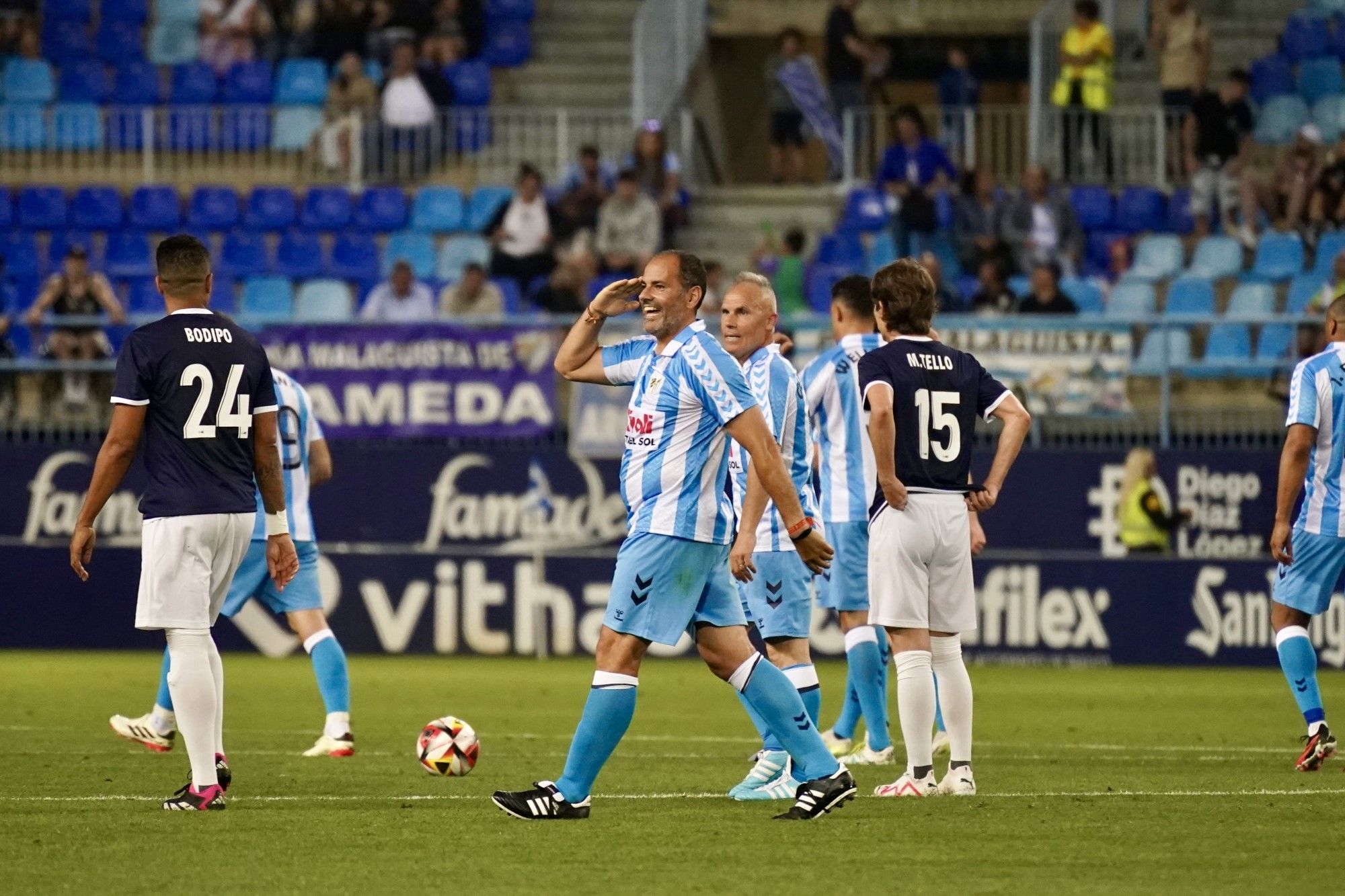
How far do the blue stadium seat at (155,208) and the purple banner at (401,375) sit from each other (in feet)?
16.6

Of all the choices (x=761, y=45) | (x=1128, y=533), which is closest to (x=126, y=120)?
(x=761, y=45)

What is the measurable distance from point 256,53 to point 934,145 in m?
8.67

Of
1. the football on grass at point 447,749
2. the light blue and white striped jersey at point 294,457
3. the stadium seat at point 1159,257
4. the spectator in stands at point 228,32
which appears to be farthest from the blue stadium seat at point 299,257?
the football on grass at point 447,749

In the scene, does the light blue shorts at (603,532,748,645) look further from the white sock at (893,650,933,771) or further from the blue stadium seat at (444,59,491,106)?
the blue stadium seat at (444,59,491,106)

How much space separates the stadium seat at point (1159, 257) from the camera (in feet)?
73.0

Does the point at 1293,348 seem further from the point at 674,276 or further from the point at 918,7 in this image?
the point at 674,276

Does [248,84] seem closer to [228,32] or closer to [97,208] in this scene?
[228,32]

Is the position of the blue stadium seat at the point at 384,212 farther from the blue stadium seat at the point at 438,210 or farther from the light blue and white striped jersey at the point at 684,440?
the light blue and white striped jersey at the point at 684,440

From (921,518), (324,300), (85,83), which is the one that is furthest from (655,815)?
(85,83)

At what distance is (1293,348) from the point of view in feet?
62.8

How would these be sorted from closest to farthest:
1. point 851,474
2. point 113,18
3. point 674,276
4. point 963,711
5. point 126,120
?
point 674,276 → point 963,711 → point 851,474 → point 126,120 → point 113,18

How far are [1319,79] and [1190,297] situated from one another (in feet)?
15.4

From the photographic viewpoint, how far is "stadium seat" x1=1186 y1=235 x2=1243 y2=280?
22.2 metres

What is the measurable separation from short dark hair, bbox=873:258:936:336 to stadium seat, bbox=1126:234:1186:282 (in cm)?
1370
